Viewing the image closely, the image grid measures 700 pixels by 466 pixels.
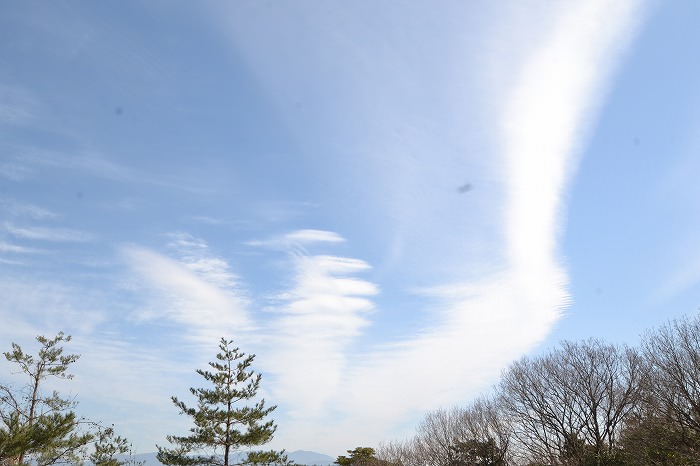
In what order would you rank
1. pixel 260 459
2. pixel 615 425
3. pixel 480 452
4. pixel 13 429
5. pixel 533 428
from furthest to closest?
pixel 480 452
pixel 533 428
pixel 615 425
pixel 260 459
pixel 13 429

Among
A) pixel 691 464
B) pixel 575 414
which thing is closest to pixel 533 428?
pixel 575 414

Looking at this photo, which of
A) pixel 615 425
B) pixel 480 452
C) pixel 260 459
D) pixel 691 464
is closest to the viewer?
pixel 691 464

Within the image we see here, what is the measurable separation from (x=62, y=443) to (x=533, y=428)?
1288 inches

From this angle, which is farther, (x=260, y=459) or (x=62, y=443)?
(x=260, y=459)

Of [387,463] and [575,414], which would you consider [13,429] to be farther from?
[387,463]

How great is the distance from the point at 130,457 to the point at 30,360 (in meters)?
7.15

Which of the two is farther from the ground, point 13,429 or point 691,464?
point 13,429

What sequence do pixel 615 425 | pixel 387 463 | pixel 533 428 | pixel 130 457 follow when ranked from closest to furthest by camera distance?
pixel 130 457 < pixel 615 425 < pixel 533 428 < pixel 387 463

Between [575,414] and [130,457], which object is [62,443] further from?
[575,414]

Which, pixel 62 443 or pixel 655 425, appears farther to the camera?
pixel 655 425

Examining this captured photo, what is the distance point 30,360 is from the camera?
19.4 m

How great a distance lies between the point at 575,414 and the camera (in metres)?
34.5

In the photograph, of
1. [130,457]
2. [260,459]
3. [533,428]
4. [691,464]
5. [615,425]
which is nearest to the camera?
[691,464]

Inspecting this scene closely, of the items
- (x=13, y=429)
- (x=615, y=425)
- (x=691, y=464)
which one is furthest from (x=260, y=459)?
(x=615, y=425)
